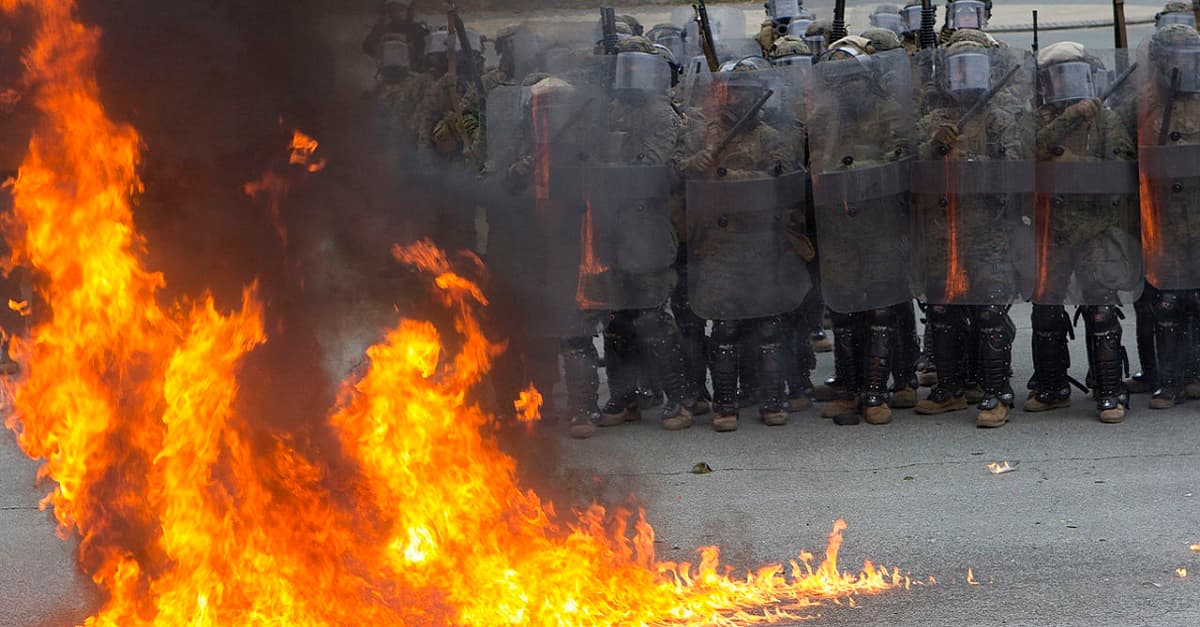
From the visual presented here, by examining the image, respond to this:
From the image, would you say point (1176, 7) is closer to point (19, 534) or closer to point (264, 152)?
point (264, 152)

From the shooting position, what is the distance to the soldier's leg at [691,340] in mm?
7527

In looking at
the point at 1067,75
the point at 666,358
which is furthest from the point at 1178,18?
the point at 666,358

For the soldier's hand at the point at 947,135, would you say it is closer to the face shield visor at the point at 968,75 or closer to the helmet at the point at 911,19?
the face shield visor at the point at 968,75

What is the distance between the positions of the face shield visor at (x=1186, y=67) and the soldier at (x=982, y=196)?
69 cm

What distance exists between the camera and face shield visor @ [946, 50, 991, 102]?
22.9 feet

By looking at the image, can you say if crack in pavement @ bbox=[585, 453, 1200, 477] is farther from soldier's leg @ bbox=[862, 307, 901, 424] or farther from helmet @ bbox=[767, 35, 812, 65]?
helmet @ bbox=[767, 35, 812, 65]

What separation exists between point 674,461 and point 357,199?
2.60m

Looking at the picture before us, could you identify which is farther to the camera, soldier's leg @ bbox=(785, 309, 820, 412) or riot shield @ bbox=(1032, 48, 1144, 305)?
soldier's leg @ bbox=(785, 309, 820, 412)

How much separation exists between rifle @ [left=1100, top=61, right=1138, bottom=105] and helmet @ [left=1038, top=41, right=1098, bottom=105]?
14cm

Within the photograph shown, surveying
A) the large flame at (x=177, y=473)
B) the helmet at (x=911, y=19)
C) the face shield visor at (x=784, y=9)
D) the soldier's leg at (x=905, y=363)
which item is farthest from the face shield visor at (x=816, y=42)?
the large flame at (x=177, y=473)

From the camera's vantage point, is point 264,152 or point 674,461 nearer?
point 264,152

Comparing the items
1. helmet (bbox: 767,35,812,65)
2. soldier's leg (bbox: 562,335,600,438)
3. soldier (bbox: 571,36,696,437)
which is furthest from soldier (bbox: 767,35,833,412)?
soldier's leg (bbox: 562,335,600,438)

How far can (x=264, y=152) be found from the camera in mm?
4410

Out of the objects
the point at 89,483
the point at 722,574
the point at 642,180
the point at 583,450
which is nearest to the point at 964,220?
the point at 642,180
